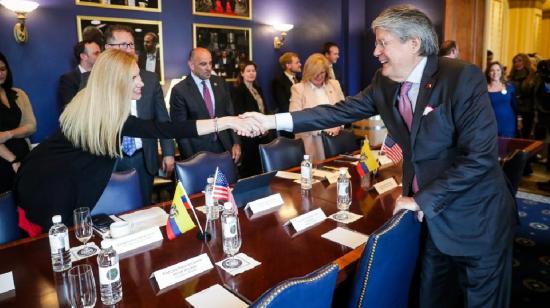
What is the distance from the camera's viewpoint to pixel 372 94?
2172 mm

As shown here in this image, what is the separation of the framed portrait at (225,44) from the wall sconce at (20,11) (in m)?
2.05

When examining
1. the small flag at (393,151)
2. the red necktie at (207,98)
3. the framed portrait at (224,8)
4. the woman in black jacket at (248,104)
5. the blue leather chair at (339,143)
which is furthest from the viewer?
the framed portrait at (224,8)

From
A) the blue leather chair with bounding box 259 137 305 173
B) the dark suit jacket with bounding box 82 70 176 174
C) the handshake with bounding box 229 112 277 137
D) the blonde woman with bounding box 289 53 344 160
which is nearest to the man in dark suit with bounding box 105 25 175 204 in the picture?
the dark suit jacket with bounding box 82 70 176 174

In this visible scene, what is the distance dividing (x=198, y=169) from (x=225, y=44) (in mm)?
3656

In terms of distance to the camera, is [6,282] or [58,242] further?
[58,242]

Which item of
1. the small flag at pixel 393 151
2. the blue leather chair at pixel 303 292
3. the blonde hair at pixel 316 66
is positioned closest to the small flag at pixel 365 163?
the small flag at pixel 393 151

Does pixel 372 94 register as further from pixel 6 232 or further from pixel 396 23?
pixel 6 232

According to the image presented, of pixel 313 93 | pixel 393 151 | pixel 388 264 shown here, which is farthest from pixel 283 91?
pixel 388 264

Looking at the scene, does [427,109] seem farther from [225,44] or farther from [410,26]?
[225,44]

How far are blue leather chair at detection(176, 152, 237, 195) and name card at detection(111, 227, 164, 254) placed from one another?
848mm

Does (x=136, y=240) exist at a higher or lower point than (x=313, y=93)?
lower

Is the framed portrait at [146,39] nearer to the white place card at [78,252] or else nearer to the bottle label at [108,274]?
the white place card at [78,252]

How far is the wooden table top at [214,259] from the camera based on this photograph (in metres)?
1.38

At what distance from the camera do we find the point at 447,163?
1.71 meters
